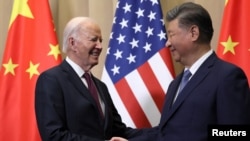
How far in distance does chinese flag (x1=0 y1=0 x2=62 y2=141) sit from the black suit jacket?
23.5 inches

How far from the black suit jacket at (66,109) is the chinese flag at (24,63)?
0.60 meters

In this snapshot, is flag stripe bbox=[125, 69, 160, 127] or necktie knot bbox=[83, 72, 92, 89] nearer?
necktie knot bbox=[83, 72, 92, 89]

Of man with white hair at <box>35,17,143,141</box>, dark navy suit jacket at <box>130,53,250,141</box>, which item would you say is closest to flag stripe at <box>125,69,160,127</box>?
man with white hair at <box>35,17,143,141</box>

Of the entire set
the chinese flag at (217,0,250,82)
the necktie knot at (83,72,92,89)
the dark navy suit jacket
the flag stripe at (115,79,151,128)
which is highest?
the chinese flag at (217,0,250,82)

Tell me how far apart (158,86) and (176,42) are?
72cm

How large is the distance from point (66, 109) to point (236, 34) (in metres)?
1.17

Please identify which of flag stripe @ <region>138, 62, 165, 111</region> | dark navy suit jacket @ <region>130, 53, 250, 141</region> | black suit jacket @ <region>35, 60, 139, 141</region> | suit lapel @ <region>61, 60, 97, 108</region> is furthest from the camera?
flag stripe @ <region>138, 62, 165, 111</region>

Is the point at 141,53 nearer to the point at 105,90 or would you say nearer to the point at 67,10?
the point at 105,90

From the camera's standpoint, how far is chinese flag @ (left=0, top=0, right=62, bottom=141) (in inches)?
116

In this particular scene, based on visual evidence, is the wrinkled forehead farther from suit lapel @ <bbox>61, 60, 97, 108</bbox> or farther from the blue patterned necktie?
the blue patterned necktie

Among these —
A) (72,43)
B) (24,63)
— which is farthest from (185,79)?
(24,63)


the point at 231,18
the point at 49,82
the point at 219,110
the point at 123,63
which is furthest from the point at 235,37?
the point at 49,82

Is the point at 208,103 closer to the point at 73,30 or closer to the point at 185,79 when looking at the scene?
the point at 185,79

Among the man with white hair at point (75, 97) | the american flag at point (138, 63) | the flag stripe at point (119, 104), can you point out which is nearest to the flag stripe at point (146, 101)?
the american flag at point (138, 63)
